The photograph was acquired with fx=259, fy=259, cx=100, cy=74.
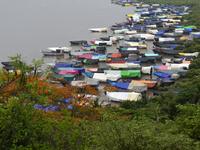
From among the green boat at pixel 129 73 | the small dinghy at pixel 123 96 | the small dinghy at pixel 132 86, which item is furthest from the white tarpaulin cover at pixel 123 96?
the green boat at pixel 129 73

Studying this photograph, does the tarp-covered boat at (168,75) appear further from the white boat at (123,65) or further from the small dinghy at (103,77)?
the small dinghy at (103,77)

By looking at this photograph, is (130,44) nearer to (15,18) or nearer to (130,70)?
(130,70)

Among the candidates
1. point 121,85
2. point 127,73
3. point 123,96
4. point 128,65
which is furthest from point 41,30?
point 123,96

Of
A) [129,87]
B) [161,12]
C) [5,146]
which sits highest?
[161,12]

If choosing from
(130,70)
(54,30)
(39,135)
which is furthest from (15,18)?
(39,135)

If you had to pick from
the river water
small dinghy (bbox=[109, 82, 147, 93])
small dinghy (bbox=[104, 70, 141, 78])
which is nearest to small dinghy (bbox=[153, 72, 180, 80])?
small dinghy (bbox=[104, 70, 141, 78])

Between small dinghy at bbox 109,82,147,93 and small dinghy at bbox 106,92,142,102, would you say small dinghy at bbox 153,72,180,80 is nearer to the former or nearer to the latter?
small dinghy at bbox 109,82,147,93

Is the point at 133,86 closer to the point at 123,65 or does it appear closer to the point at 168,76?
the point at 168,76

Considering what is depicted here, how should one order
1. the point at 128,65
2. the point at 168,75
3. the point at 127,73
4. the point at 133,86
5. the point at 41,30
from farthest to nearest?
the point at 41,30 → the point at 128,65 → the point at 127,73 → the point at 168,75 → the point at 133,86
